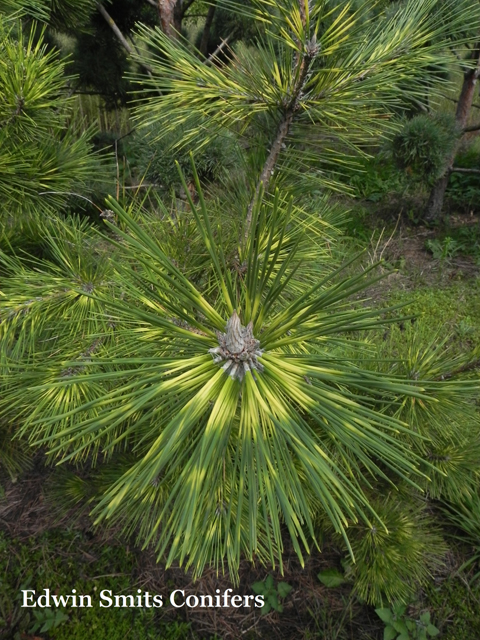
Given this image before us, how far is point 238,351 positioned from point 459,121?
2320 mm

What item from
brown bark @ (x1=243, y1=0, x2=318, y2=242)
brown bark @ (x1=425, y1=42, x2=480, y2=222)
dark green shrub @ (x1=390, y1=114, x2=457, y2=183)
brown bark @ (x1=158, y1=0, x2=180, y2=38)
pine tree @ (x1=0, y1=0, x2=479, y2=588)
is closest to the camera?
pine tree @ (x1=0, y1=0, x2=479, y2=588)

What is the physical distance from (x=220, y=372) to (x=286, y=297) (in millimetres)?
324

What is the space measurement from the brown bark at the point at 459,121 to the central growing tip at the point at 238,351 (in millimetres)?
2032

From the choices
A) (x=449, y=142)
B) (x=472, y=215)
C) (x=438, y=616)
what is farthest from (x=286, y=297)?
(x=472, y=215)

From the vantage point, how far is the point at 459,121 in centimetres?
212

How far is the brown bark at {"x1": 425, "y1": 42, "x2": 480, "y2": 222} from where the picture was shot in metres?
2.03

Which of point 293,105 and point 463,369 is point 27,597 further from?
point 293,105

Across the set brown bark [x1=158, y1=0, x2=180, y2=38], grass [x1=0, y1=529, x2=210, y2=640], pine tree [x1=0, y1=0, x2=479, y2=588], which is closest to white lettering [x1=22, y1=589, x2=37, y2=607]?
grass [x1=0, y1=529, x2=210, y2=640]

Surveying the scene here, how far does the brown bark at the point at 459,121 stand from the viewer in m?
2.03

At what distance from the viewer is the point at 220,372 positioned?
333mm

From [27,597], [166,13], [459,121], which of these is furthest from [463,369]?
[459,121]

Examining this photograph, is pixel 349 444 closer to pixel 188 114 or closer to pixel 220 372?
pixel 220 372

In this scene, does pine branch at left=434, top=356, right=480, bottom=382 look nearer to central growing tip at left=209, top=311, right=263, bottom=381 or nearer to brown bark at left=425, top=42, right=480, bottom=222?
central growing tip at left=209, top=311, right=263, bottom=381

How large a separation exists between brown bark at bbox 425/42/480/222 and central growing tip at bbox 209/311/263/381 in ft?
6.67
